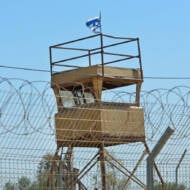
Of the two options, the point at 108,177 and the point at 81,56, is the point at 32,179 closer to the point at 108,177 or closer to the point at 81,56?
the point at 108,177

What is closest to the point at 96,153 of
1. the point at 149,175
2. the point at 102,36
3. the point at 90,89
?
the point at 149,175

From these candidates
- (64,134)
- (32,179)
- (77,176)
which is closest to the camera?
(32,179)

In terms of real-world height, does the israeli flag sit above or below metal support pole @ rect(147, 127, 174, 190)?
above

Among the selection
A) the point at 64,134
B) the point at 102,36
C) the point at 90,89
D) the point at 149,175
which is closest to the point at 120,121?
the point at 64,134

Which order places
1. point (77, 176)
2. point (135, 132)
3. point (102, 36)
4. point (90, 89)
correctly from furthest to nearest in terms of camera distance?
1. point (102, 36)
2. point (90, 89)
3. point (135, 132)
4. point (77, 176)

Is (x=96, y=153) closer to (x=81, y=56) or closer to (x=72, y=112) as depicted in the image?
(x=72, y=112)

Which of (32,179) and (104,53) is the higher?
(104,53)

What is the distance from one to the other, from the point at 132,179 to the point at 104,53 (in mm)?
8180

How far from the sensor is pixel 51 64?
19.8 meters

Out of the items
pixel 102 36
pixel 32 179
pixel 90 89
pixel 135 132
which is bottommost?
pixel 32 179

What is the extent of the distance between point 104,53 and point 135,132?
21.8 ft

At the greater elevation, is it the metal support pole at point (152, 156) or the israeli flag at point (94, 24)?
the israeli flag at point (94, 24)

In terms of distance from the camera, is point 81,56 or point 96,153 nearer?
point 96,153

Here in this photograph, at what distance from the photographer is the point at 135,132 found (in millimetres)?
12602
